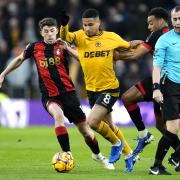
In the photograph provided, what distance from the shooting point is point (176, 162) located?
428 inches

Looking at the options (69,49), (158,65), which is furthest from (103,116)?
(158,65)

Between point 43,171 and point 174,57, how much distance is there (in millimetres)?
2571

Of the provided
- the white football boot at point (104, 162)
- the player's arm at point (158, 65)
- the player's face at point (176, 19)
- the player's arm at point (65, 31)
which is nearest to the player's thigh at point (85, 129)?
the white football boot at point (104, 162)

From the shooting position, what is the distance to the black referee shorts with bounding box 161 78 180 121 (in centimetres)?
1066

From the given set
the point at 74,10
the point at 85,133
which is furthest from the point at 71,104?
the point at 74,10

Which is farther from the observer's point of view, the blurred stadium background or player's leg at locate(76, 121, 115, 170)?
the blurred stadium background

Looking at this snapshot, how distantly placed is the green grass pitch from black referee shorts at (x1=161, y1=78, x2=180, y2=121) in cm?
84

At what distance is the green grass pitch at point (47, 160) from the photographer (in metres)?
10.7

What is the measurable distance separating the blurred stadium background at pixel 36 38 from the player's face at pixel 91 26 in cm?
1086

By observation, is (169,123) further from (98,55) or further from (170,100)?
(98,55)

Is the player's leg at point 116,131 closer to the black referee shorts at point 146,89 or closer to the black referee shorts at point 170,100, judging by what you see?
the black referee shorts at point 146,89

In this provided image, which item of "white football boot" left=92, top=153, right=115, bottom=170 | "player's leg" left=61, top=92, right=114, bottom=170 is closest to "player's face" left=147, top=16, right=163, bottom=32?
"player's leg" left=61, top=92, right=114, bottom=170

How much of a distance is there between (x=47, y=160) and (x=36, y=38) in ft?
39.8

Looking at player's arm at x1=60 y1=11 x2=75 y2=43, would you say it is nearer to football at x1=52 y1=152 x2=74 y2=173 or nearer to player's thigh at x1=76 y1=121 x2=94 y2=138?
player's thigh at x1=76 y1=121 x2=94 y2=138
